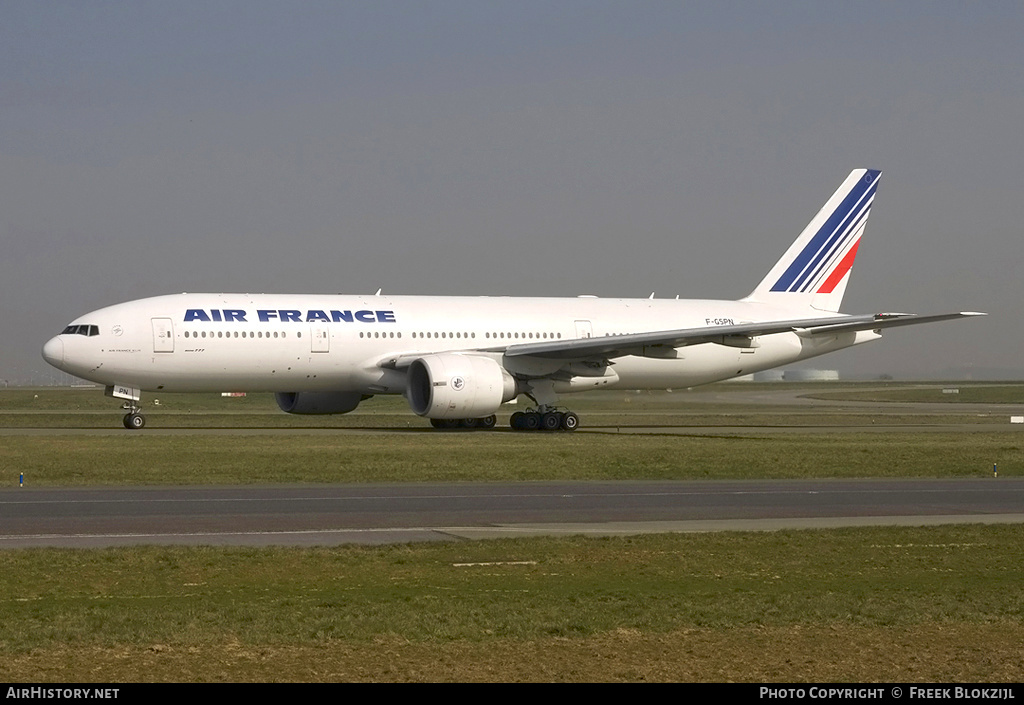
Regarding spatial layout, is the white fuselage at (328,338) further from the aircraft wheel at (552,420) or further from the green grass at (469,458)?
the green grass at (469,458)

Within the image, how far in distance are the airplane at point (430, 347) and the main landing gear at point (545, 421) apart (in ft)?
0.14

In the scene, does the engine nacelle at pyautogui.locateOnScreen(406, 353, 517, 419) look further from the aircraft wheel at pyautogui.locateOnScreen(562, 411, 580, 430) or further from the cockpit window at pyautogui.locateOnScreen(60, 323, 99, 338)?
the cockpit window at pyautogui.locateOnScreen(60, 323, 99, 338)

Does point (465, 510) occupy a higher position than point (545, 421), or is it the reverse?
point (545, 421)

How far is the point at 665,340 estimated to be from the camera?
40.1m

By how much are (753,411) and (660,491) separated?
37.5m

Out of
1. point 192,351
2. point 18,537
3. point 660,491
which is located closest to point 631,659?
point 18,537

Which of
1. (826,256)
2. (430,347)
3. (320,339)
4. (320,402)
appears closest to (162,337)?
(320,339)

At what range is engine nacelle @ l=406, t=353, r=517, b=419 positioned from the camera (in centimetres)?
3778

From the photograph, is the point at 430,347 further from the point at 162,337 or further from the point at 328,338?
the point at 162,337

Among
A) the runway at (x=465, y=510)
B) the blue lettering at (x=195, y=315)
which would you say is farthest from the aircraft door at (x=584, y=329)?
the runway at (x=465, y=510)

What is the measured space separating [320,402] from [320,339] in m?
4.01

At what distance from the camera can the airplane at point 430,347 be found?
38.0 m
